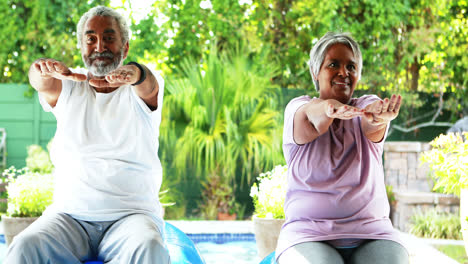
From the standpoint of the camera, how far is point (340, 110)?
1.70m

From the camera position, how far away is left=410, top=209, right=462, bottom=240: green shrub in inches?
203

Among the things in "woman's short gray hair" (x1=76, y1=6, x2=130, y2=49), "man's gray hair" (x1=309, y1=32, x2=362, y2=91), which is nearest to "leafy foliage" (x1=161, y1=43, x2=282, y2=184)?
"woman's short gray hair" (x1=76, y1=6, x2=130, y2=49)

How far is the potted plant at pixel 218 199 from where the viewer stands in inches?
236

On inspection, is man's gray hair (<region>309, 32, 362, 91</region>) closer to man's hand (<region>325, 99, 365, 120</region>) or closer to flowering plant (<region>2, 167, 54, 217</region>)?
man's hand (<region>325, 99, 365, 120</region>)

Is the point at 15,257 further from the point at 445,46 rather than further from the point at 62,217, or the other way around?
the point at 445,46

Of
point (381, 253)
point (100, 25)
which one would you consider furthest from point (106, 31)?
point (381, 253)

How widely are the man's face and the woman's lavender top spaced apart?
769mm

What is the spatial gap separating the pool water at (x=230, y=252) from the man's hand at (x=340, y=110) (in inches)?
105

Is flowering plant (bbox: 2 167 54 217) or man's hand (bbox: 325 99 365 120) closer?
man's hand (bbox: 325 99 365 120)

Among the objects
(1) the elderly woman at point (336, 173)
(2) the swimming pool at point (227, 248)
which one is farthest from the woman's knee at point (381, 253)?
(2) the swimming pool at point (227, 248)

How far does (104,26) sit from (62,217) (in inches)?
31.3

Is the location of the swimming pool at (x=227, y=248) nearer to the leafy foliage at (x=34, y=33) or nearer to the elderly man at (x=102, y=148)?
the elderly man at (x=102, y=148)

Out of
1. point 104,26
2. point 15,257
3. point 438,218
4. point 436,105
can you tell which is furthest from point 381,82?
point 15,257

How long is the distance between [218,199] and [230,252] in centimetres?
148
